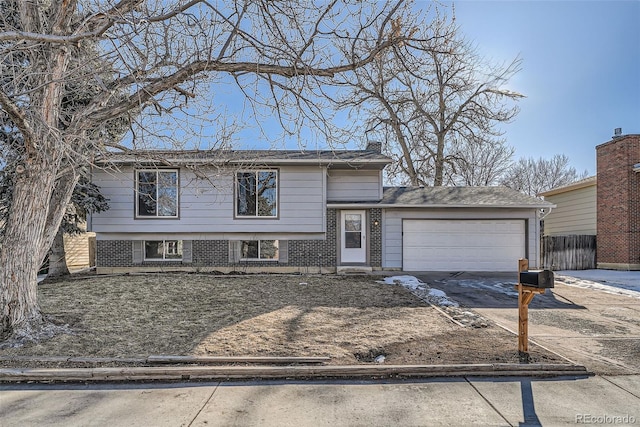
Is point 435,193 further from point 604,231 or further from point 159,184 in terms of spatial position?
point 159,184

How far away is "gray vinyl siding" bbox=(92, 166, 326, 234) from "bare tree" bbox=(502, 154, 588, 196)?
32.0 m

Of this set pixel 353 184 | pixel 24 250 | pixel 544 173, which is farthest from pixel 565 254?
pixel 544 173

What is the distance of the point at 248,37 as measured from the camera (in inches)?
226

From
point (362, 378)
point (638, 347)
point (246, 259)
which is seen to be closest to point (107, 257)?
point (246, 259)

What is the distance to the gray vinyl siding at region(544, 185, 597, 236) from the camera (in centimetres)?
1551

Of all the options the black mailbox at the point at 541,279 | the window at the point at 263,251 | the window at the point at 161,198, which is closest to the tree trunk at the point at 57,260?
the window at the point at 161,198

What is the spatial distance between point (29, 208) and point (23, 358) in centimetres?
218

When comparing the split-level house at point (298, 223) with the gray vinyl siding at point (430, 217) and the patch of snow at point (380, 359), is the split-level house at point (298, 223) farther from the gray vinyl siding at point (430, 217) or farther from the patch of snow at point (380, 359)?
the patch of snow at point (380, 359)

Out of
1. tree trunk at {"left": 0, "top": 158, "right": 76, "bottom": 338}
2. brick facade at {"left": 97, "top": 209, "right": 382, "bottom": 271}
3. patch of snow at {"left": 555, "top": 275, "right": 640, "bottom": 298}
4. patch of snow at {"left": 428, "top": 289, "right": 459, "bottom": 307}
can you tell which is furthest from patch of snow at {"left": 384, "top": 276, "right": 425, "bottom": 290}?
tree trunk at {"left": 0, "top": 158, "right": 76, "bottom": 338}

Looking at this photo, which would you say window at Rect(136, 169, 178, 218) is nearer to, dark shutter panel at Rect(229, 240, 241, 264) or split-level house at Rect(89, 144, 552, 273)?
split-level house at Rect(89, 144, 552, 273)

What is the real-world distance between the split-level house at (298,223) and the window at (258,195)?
0.12ft

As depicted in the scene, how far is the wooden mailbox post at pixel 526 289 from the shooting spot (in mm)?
4133

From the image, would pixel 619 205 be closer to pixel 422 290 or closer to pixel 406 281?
pixel 406 281
